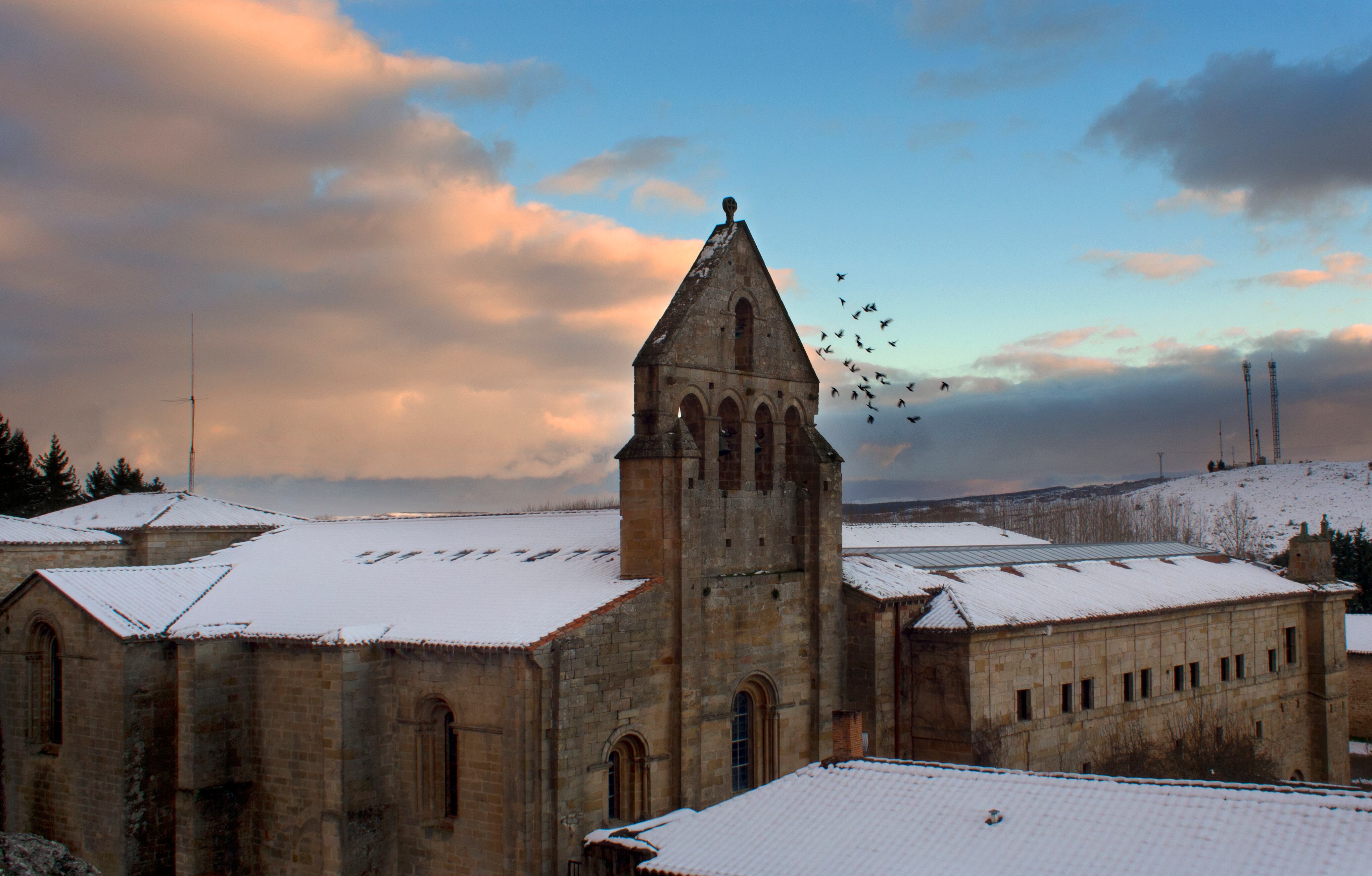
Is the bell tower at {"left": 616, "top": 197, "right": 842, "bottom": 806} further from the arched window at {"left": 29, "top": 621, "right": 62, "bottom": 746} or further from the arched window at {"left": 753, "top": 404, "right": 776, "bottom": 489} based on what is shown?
the arched window at {"left": 29, "top": 621, "right": 62, "bottom": 746}

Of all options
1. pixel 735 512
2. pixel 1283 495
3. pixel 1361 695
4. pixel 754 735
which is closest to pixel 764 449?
pixel 735 512

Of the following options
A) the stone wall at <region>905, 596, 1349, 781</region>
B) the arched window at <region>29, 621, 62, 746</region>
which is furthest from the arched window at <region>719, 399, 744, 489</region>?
the arched window at <region>29, 621, 62, 746</region>

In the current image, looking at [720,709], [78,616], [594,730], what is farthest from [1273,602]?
[78,616]

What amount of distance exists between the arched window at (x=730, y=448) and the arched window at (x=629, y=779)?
22.7 feet

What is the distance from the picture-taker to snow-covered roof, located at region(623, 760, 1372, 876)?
52.7 ft

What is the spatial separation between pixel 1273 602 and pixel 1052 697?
17.0 metres

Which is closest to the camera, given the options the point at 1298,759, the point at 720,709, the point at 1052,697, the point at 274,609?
the point at 720,709

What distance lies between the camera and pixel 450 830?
22875mm

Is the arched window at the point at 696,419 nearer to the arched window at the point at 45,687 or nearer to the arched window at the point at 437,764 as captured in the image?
the arched window at the point at 437,764

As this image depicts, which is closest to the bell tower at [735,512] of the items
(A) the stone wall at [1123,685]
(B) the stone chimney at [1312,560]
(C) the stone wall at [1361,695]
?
(A) the stone wall at [1123,685]

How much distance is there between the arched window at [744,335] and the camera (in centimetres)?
2727

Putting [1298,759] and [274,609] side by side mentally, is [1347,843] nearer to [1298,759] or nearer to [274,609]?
[274,609]

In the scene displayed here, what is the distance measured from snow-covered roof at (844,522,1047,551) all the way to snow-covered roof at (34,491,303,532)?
1151 inches

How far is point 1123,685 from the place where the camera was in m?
34.6
